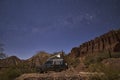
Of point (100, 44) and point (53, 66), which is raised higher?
point (100, 44)

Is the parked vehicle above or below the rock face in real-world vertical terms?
below

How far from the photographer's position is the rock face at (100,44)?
246 ft

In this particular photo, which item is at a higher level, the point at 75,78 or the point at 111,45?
the point at 111,45

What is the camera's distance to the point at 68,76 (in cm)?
1534

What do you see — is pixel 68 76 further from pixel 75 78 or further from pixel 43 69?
pixel 43 69

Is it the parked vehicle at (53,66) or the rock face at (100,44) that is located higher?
the rock face at (100,44)

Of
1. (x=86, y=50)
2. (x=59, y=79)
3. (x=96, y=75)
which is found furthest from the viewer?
(x=86, y=50)

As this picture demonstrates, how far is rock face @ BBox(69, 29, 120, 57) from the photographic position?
7484 cm

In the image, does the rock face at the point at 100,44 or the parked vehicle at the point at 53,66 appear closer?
the parked vehicle at the point at 53,66

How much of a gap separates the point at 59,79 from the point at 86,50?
68731mm

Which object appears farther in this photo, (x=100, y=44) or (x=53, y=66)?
(x=100, y=44)

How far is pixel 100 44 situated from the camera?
80.2m

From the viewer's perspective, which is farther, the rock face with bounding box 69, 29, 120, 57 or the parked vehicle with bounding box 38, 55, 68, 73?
the rock face with bounding box 69, 29, 120, 57

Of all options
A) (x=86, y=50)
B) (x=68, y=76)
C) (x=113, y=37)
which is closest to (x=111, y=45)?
(x=113, y=37)
